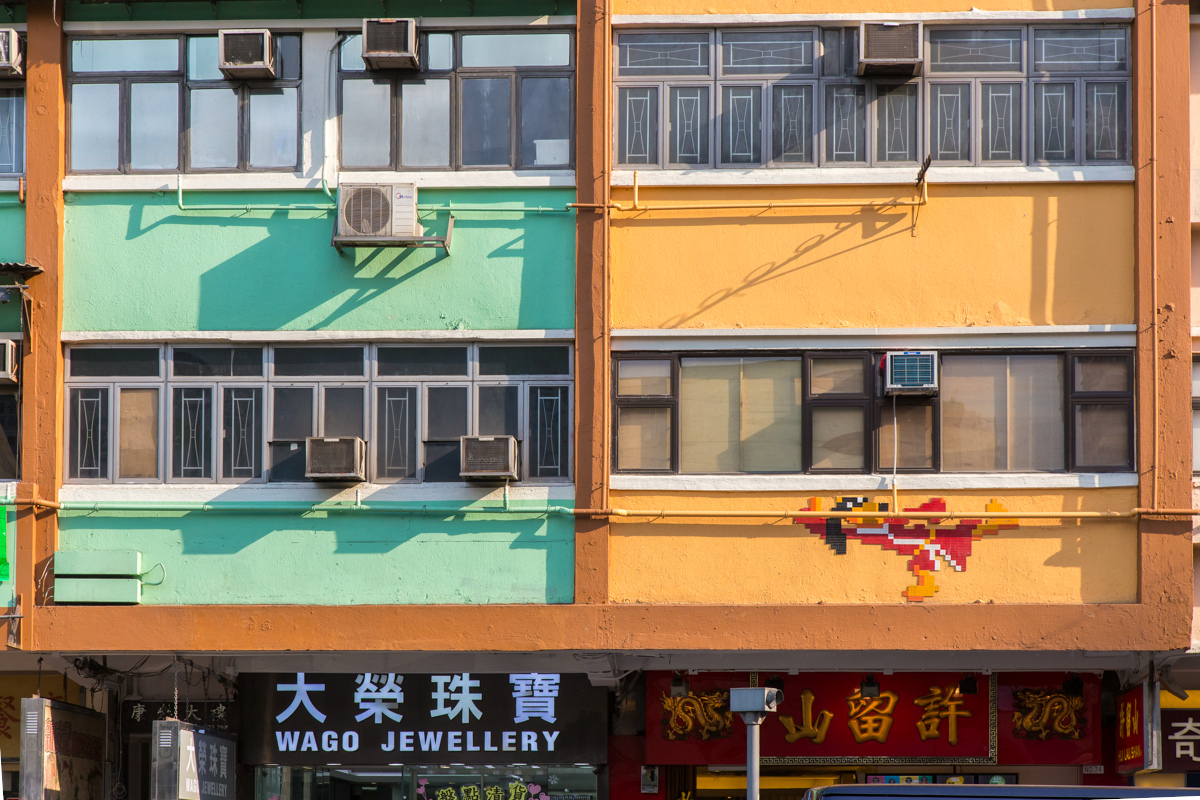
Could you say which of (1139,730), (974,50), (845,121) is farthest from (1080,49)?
(1139,730)

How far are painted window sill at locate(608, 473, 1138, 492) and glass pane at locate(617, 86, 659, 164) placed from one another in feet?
9.94

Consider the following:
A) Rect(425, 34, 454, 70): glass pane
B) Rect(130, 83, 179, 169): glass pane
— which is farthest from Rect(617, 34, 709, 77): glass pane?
Rect(130, 83, 179, 169): glass pane

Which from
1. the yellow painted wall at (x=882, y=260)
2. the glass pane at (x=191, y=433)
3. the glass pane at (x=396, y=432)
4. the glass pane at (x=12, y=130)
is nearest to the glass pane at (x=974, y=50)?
the yellow painted wall at (x=882, y=260)

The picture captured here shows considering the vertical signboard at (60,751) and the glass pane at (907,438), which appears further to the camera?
the glass pane at (907,438)

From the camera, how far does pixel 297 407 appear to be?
1155 cm

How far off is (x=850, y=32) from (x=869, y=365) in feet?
10.4

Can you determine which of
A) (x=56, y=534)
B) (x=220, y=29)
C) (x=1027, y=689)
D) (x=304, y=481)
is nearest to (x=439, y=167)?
(x=220, y=29)

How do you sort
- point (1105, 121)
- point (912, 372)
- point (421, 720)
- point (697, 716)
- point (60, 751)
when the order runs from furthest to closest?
point (697, 716)
point (421, 720)
point (1105, 121)
point (60, 751)
point (912, 372)

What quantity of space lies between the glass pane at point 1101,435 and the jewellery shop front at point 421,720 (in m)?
5.09

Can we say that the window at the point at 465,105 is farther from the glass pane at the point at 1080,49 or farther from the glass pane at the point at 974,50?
the glass pane at the point at 1080,49

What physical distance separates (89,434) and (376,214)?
340cm

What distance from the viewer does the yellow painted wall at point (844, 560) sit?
11.0 metres

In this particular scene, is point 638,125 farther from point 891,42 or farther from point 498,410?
point 498,410

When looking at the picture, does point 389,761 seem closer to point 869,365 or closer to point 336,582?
point 336,582
